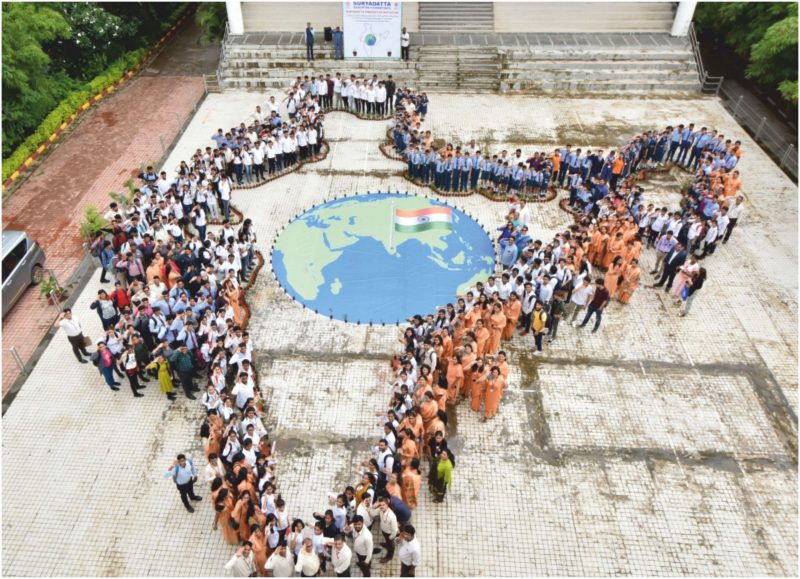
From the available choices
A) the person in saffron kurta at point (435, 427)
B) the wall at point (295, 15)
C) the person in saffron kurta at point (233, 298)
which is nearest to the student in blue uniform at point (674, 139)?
the wall at point (295, 15)

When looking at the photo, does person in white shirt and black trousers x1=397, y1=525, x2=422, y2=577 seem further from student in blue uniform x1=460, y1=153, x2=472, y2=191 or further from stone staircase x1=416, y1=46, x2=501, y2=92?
stone staircase x1=416, y1=46, x2=501, y2=92

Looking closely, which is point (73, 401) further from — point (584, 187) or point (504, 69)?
point (504, 69)

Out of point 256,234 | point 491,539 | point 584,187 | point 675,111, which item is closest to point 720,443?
point 491,539

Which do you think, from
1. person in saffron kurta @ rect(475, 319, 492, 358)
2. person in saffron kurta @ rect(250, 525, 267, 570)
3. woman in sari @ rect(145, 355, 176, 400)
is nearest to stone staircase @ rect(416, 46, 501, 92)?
person in saffron kurta @ rect(475, 319, 492, 358)

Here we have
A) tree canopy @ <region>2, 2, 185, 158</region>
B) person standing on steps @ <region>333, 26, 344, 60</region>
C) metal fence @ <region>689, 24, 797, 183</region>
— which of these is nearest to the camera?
metal fence @ <region>689, 24, 797, 183</region>

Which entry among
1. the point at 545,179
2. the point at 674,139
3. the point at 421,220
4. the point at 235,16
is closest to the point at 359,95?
the point at 545,179

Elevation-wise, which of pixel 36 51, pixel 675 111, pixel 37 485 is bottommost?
pixel 37 485
